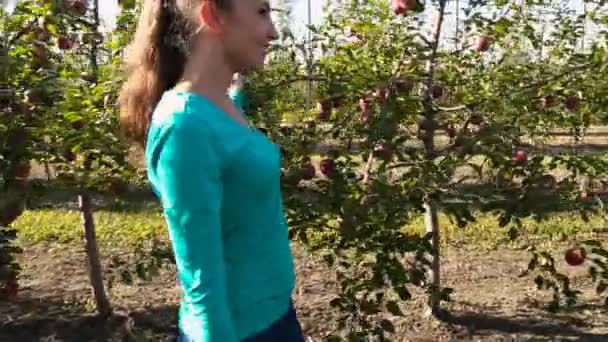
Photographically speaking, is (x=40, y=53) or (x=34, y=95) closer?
(x=34, y=95)

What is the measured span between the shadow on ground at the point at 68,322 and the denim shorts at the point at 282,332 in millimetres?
1952

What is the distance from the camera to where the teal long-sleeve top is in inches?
40.2

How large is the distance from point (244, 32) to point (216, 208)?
0.88 feet

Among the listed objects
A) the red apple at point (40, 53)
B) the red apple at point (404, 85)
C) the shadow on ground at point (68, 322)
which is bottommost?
the shadow on ground at point (68, 322)

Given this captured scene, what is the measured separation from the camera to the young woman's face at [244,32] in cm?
112

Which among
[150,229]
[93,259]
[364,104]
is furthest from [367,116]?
[150,229]

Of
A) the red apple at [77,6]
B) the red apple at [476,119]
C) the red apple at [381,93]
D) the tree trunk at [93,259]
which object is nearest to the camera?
the red apple at [381,93]

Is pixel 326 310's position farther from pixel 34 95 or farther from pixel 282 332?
pixel 282 332

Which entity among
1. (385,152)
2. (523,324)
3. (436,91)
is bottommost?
(523,324)

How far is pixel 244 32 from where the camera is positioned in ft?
3.70

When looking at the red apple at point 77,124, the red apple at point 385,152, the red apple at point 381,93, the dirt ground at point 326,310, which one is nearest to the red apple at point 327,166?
the red apple at point 385,152

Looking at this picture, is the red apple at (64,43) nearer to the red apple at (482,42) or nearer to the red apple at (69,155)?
the red apple at (69,155)

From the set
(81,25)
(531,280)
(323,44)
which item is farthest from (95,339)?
(531,280)

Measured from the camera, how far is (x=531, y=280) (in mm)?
3762
